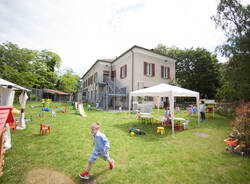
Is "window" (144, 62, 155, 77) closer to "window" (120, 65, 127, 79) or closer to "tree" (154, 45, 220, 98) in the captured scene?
"window" (120, 65, 127, 79)

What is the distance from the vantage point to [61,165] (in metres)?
2.98

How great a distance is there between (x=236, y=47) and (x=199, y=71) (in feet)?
44.3

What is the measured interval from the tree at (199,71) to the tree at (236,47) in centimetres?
1083

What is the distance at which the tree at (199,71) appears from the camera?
22031 mm

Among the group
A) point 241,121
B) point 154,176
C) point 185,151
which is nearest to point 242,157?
point 241,121

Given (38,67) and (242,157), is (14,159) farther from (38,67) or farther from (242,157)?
(38,67)

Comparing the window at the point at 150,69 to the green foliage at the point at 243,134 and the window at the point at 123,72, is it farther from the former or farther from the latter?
the green foliage at the point at 243,134

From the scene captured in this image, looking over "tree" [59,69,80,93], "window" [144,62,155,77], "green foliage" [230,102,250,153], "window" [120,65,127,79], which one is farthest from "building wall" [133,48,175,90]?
"tree" [59,69,80,93]

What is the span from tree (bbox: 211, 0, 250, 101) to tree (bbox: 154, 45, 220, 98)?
35.5 ft

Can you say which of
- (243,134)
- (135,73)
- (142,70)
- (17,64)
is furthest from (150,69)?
(17,64)

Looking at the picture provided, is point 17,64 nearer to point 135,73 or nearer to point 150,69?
point 135,73

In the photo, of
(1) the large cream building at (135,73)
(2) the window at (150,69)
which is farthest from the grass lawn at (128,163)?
(2) the window at (150,69)

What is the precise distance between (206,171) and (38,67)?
107 feet

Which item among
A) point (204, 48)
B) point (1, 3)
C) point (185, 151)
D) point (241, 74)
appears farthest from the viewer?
point (204, 48)
